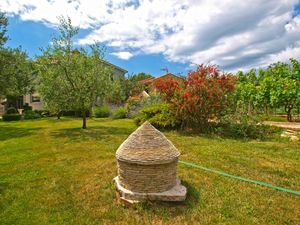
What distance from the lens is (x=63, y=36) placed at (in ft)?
40.7

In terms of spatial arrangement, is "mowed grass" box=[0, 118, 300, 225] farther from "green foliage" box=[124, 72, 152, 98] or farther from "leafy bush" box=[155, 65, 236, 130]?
"green foliage" box=[124, 72, 152, 98]

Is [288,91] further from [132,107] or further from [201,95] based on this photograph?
[132,107]

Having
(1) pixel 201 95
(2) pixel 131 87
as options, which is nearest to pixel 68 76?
(1) pixel 201 95

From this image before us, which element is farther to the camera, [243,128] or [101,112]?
[101,112]

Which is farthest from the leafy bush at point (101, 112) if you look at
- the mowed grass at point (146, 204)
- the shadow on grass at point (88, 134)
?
the mowed grass at point (146, 204)

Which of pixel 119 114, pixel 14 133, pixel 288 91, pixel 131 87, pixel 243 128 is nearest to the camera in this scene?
pixel 243 128

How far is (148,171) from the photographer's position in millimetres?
3555

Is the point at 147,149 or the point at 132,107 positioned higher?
the point at 132,107

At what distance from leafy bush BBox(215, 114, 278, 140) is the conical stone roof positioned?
683cm

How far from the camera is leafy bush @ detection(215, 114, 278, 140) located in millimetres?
9555

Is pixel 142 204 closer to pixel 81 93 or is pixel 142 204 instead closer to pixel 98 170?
pixel 98 170

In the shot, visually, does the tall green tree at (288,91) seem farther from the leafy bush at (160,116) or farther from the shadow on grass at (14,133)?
the shadow on grass at (14,133)

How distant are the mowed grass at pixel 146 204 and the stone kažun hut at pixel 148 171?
0.18 meters

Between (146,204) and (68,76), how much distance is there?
10408mm
